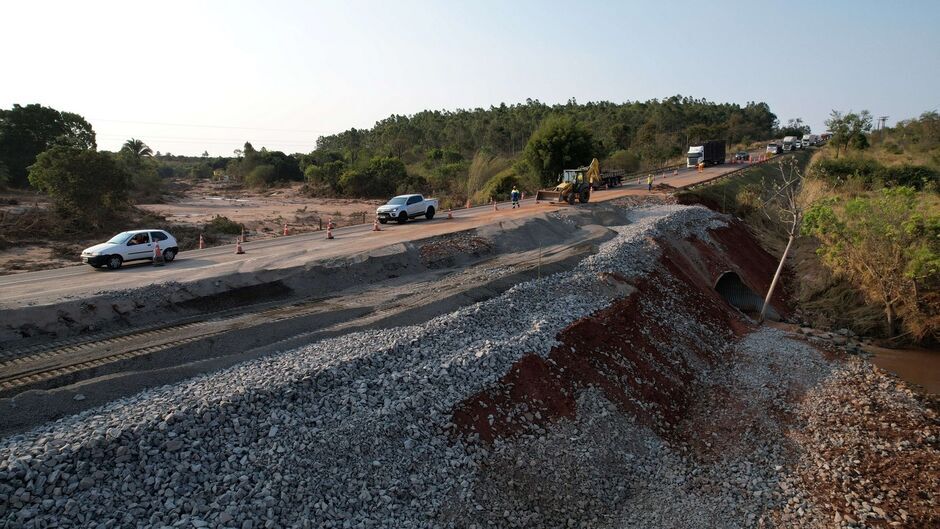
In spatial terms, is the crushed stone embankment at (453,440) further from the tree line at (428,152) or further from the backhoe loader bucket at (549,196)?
the tree line at (428,152)

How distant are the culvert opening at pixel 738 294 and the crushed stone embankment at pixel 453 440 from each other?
31.4ft

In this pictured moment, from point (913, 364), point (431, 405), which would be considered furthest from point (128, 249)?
point (913, 364)

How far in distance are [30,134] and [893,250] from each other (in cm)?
6707

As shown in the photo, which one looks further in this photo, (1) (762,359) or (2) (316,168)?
(2) (316,168)

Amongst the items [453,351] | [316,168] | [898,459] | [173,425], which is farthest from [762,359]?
[316,168]

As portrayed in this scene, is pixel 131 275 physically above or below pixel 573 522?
above

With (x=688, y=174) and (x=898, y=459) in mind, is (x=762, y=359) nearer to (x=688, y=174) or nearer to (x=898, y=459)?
(x=898, y=459)

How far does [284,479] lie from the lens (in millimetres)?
8609

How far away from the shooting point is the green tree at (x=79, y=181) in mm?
33594

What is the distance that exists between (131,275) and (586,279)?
55.1ft

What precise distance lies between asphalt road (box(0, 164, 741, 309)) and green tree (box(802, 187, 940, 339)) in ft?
54.8

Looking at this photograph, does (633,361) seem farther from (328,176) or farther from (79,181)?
(328,176)

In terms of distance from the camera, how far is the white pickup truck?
35156 mm

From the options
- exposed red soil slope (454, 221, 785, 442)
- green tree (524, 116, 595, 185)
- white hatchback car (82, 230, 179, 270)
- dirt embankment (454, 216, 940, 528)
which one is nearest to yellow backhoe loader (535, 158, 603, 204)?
green tree (524, 116, 595, 185)
